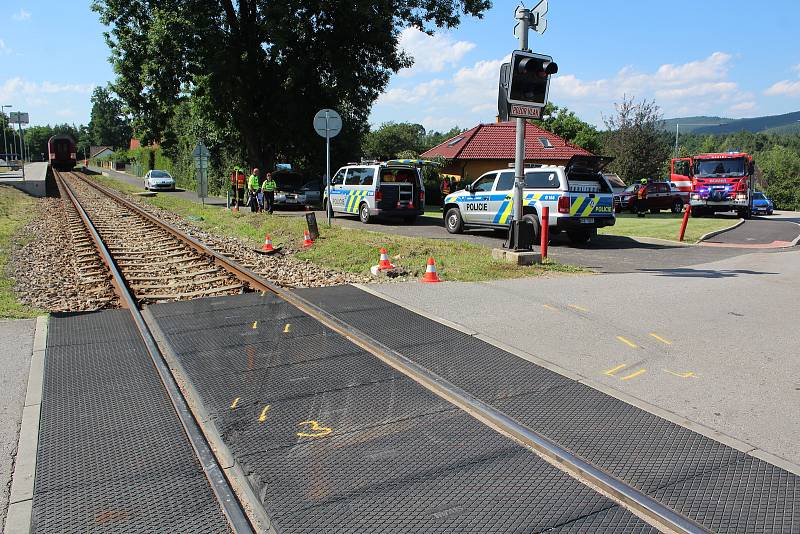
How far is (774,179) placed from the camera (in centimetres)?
7912

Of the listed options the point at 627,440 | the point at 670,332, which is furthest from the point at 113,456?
the point at 670,332

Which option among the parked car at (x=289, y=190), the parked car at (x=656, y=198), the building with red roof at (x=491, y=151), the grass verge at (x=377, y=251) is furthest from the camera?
the building with red roof at (x=491, y=151)

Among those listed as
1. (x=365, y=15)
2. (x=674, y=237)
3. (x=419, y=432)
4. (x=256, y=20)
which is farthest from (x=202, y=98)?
(x=419, y=432)

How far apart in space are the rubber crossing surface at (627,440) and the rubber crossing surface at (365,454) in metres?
0.33

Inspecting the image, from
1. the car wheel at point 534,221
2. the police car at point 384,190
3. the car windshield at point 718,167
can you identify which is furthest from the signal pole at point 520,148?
the car windshield at point 718,167

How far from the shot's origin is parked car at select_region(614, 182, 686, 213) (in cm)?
3081

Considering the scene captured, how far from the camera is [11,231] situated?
52.5 ft

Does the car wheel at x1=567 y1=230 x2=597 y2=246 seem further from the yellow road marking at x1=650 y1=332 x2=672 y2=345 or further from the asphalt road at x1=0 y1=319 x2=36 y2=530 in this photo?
the asphalt road at x1=0 y1=319 x2=36 y2=530

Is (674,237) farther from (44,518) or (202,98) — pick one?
(202,98)

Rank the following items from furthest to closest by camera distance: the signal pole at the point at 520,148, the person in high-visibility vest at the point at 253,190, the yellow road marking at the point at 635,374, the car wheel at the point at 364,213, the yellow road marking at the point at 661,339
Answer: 1. the person in high-visibility vest at the point at 253,190
2. the car wheel at the point at 364,213
3. the signal pole at the point at 520,148
4. the yellow road marking at the point at 661,339
5. the yellow road marking at the point at 635,374

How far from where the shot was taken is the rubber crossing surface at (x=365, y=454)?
3.18 metres

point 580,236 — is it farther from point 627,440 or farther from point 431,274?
point 627,440

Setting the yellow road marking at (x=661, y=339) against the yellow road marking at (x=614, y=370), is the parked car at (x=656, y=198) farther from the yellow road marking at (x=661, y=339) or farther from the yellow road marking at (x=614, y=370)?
the yellow road marking at (x=614, y=370)

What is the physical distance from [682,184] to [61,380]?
107ft
